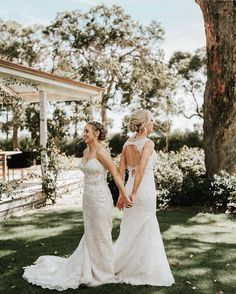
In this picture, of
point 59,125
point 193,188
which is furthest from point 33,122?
point 193,188

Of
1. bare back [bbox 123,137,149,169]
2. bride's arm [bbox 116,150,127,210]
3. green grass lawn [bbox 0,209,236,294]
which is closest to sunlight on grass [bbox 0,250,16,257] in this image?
green grass lawn [bbox 0,209,236,294]

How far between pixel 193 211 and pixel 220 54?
13.6 ft

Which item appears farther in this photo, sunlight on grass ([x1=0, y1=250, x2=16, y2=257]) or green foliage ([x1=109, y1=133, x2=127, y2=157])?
green foliage ([x1=109, y1=133, x2=127, y2=157])

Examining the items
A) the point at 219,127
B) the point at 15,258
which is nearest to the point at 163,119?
the point at 219,127

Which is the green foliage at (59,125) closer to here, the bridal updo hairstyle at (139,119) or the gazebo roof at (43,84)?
the gazebo roof at (43,84)

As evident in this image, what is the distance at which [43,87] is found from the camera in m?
12.6

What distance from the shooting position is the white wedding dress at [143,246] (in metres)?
5.47

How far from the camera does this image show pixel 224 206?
1087 cm

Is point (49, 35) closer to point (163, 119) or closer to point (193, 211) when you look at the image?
point (163, 119)

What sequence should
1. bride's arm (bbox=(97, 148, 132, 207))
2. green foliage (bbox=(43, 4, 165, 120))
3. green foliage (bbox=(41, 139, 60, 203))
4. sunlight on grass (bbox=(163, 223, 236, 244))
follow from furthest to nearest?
green foliage (bbox=(43, 4, 165, 120))
green foliage (bbox=(41, 139, 60, 203))
sunlight on grass (bbox=(163, 223, 236, 244))
bride's arm (bbox=(97, 148, 132, 207))

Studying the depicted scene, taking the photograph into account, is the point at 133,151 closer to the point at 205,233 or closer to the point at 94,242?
the point at 94,242

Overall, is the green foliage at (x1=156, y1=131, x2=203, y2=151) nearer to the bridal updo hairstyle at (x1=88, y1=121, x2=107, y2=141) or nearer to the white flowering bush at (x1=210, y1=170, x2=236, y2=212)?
the white flowering bush at (x1=210, y1=170, x2=236, y2=212)

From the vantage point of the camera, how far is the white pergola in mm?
10469

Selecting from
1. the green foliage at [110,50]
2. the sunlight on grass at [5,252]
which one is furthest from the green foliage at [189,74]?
the sunlight on grass at [5,252]
